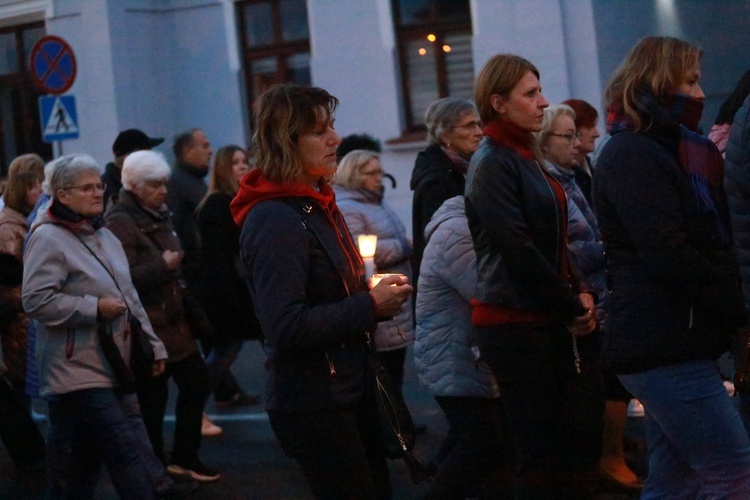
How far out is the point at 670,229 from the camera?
4137 millimetres

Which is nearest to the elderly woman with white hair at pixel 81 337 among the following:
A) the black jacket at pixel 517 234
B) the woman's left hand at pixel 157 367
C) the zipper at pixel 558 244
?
the woman's left hand at pixel 157 367

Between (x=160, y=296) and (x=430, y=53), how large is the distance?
8790 mm

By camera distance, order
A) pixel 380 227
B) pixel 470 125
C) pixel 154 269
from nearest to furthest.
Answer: pixel 470 125, pixel 154 269, pixel 380 227

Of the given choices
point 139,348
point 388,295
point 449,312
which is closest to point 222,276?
point 139,348

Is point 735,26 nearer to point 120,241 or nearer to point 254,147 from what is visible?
point 120,241

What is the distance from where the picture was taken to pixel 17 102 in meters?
18.8

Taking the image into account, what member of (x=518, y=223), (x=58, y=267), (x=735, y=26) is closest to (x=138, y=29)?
(x=735, y=26)

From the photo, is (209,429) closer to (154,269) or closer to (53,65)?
(154,269)

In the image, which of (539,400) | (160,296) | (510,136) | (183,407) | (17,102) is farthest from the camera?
(17,102)

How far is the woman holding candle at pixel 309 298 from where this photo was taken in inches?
157

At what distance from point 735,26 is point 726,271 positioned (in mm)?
10082

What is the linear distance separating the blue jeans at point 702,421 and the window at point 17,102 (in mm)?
15318

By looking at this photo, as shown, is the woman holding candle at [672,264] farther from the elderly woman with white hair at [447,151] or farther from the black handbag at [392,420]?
the elderly woman with white hair at [447,151]

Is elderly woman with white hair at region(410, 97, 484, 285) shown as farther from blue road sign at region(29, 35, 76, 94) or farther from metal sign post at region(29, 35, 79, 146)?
blue road sign at region(29, 35, 76, 94)
